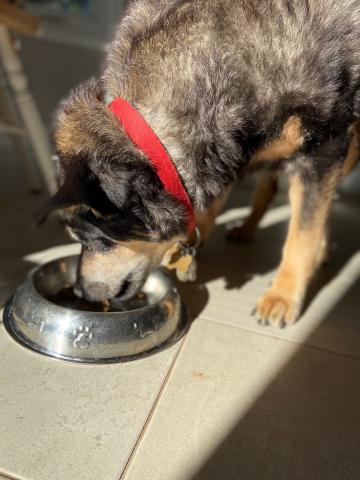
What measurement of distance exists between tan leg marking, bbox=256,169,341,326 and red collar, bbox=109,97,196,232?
565mm

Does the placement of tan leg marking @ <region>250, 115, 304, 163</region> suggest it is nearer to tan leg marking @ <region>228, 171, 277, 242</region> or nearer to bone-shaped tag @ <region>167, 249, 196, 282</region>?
bone-shaped tag @ <region>167, 249, 196, 282</region>

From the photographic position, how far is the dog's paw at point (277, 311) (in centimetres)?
172

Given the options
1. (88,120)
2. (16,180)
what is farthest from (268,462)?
(16,180)

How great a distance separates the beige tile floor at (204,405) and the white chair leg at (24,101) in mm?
671

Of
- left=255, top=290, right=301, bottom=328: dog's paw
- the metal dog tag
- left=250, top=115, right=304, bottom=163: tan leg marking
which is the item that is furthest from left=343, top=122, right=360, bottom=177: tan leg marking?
the metal dog tag

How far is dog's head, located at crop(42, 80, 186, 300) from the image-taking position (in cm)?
119

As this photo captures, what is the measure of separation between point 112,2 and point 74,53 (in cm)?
50

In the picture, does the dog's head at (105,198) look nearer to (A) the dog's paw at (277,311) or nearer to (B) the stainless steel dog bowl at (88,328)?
(B) the stainless steel dog bowl at (88,328)

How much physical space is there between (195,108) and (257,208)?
1.14 metres

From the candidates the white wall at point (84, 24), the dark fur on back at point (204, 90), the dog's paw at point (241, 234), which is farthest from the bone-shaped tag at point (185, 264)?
the white wall at point (84, 24)

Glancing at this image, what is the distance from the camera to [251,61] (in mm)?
1380

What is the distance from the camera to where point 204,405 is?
4.35 feet

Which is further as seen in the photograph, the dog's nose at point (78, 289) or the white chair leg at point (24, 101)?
the white chair leg at point (24, 101)

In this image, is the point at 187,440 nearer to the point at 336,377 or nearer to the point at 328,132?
the point at 336,377
